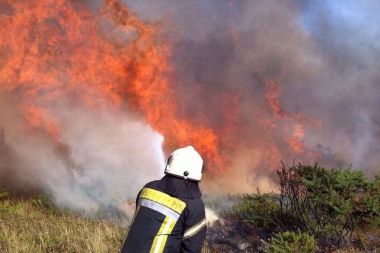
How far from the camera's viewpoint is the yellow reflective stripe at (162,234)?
2600 millimetres

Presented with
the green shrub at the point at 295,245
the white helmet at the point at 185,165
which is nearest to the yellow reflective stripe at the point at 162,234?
the white helmet at the point at 185,165

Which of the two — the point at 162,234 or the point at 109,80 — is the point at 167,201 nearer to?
the point at 162,234

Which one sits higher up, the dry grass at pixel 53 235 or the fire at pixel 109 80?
the fire at pixel 109 80

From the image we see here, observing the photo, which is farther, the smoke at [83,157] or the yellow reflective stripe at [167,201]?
the smoke at [83,157]

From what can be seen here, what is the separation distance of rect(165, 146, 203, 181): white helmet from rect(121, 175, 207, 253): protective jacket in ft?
0.16

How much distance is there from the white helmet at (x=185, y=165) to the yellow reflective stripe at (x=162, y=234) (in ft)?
1.16

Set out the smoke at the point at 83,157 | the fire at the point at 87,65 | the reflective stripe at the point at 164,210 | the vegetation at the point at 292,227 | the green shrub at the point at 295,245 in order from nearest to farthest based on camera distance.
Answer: the reflective stripe at the point at 164,210
the green shrub at the point at 295,245
the vegetation at the point at 292,227
the smoke at the point at 83,157
the fire at the point at 87,65

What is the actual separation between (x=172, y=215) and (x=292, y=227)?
490cm

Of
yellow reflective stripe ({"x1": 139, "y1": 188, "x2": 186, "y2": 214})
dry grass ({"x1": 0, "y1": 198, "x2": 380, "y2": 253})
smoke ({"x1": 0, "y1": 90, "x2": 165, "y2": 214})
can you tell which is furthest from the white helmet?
smoke ({"x1": 0, "y1": 90, "x2": 165, "y2": 214})

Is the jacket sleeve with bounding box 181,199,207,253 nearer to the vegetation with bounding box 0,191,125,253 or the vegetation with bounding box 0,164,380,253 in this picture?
the vegetation with bounding box 0,164,380,253

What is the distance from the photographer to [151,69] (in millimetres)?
17438

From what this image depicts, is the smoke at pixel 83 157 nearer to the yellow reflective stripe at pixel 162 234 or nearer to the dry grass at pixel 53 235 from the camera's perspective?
the dry grass at pixel 53 235

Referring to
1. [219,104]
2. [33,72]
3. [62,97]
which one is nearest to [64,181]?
[62,97]

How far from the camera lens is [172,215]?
2598 mm
